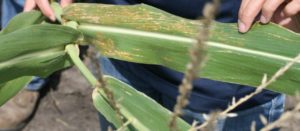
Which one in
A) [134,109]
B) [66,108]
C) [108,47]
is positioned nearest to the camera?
[134,109]

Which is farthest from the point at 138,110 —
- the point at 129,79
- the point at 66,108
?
the point at 66,108

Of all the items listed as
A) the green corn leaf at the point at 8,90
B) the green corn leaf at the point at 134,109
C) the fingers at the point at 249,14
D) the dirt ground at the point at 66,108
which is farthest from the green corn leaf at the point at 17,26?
the dirt ground at the point at 66,108

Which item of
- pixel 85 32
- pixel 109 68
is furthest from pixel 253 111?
pixel 85 32

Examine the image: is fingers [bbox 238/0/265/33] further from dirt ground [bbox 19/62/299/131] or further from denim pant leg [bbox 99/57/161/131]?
dirt ground [bbox 19/62/299/131]

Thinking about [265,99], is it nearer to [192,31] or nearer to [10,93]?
[192,31]

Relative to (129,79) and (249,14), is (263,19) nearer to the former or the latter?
(249,14)

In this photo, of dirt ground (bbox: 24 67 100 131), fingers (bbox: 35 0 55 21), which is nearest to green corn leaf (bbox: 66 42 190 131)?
fingers (bbox: 35 0 55 21)

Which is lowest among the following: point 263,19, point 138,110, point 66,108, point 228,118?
point 66,108
